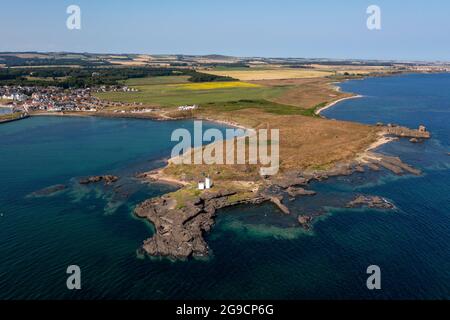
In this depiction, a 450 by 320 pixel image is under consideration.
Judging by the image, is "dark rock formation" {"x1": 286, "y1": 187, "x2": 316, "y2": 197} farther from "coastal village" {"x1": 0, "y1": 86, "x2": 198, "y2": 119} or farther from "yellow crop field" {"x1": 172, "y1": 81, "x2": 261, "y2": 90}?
"yellow crop field" {"x1": 172, "y1": 81, "x2": 261, "y2": 90}

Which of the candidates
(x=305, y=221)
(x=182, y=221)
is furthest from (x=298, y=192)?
(x=182, y=221)

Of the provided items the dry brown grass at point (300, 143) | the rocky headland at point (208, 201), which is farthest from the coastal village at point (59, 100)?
the rocky headland at point (208, 201)

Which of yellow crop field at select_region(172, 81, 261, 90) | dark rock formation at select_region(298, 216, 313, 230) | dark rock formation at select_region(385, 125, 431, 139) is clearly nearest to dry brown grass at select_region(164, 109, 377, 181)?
dark rock formation at select_region(385, 125, 431, 139)

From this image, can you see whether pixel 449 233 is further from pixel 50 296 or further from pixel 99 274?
pixel 50 296

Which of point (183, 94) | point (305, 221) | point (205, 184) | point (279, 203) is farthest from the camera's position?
point (183, 94)

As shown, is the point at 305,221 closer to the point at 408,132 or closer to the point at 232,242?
the point at 232,242
